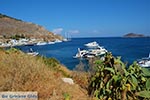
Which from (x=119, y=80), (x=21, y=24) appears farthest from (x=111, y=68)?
(x=21, y=24)

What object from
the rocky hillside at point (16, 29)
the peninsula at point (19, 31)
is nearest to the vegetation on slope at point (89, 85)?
the peninsula at point (19, 31)

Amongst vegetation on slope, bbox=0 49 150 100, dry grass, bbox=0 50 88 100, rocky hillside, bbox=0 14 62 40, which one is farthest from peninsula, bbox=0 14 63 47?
dry grass, bbox=0 50 88 100

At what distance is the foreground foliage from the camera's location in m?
6.98

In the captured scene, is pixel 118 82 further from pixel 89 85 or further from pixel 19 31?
pixel 19 31

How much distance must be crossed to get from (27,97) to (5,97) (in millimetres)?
475

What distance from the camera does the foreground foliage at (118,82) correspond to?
6980 millimetres

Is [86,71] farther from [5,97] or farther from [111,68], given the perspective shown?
[5,97]

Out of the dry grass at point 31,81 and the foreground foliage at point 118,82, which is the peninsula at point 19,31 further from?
the dry grass at point 31,81

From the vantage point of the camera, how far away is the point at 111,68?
7.30m

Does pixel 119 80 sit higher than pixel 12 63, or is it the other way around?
pixel 12 63

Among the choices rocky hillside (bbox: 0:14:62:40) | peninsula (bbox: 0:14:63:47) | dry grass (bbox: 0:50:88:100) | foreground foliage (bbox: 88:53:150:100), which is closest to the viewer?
dry grass (bbox: 0:50:88:100)

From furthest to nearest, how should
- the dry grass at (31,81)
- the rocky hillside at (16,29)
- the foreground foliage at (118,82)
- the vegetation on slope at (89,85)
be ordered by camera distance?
1. the rocky hillside at (16,29)
2. the foreground foliage at (118,82)
3. the vegetation on slope at (89,85)
4. the dry grass at (31,81)

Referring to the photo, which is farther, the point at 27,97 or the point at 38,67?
the point at 38,67

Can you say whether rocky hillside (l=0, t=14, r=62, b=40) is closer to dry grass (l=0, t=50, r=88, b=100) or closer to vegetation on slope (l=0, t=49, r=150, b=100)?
vegetation on slope (l=0, t=49, r=150, b=100)
